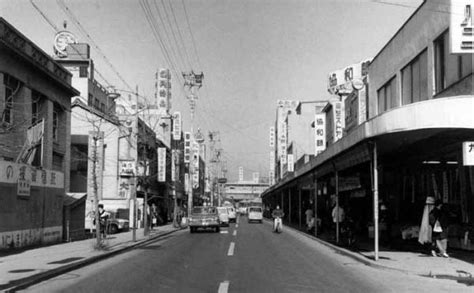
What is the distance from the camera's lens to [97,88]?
47.7 metres

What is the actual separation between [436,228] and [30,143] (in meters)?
15.4

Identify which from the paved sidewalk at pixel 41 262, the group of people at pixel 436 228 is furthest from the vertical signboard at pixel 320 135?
the group of people at pixel 436 228

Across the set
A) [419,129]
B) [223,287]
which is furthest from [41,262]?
[419,129]

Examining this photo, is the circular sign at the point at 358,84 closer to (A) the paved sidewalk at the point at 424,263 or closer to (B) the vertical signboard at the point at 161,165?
(A) the paved sidewalk at the point at 424,263

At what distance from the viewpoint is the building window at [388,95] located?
26406mm

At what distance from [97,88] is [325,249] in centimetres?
3077

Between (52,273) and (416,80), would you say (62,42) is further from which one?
(52,273)

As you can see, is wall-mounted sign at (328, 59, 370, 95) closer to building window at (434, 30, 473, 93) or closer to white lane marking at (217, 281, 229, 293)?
building window at (434, 30, 473, 93)

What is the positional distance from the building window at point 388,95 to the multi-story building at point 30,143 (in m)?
15.9

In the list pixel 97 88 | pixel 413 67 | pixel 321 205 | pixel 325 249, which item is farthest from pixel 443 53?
pixel 97 88

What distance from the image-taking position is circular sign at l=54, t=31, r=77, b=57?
47219mm

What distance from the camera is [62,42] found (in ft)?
156

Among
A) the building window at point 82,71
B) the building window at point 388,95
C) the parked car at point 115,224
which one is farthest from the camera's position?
the building window at point 82,71

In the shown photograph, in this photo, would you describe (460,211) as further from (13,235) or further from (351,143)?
(13,235)
